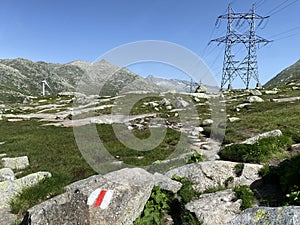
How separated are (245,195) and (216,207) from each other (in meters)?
1.01

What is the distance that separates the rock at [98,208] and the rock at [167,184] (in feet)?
2.25

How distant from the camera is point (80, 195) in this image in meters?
8.26

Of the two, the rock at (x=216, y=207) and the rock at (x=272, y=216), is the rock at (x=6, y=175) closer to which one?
the rock at (x=216, y=207)

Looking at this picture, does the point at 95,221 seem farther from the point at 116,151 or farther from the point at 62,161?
the point at 116,151

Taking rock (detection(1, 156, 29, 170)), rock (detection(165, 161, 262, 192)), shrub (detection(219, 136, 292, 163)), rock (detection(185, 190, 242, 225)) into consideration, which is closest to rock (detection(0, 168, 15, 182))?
rock (detection(1, 156, 29, 170))

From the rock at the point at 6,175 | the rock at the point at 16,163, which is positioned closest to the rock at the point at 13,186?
the rock at the point at 6,175

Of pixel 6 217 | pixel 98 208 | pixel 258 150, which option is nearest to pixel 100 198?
pixel 98 208

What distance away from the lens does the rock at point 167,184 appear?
9.61m

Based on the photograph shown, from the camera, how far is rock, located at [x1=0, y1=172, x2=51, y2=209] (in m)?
10.2

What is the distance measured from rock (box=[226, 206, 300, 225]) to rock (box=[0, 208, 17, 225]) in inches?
279

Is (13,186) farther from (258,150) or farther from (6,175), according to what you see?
(258,150)

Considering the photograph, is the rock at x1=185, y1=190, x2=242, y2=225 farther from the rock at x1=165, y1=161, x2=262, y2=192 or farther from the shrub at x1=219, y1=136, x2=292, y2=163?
the shrub at x1=219, y1=136, x2=292, y2=163

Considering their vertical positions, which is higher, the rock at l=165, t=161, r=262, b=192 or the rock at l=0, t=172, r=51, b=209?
the rock at l=0, t=172, r=51, b=209

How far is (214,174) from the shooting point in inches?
405
